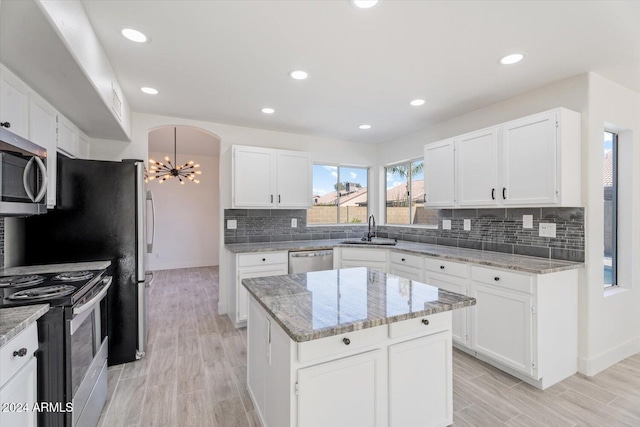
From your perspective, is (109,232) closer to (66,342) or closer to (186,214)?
(66,342)

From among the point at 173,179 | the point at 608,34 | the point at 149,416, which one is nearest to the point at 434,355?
the point at 149,416

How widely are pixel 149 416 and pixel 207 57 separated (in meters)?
2.60

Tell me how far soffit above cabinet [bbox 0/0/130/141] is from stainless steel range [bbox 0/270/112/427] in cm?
122

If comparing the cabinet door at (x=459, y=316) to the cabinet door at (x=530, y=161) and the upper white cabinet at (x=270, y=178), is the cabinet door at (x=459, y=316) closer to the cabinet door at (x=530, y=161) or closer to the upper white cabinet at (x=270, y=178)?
the cabinet door at (x=530, y=161)

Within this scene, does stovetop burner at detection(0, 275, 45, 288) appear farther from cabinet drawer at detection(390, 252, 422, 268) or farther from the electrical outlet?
the electrical outlet

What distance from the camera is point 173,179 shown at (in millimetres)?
7086

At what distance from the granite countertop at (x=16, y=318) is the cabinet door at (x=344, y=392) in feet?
3.56

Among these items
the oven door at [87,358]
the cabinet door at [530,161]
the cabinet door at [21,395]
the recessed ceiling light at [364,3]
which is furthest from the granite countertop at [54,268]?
the cabinet door at [530,161]

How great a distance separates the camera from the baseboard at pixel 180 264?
6.86 metres

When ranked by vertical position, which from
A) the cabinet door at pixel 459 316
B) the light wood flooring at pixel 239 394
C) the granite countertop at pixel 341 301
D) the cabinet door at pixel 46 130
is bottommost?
the light wood flooring at pixel 239 394

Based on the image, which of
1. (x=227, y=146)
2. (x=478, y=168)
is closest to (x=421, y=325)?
(x=478, y=168)

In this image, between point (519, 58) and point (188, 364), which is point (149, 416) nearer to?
point (188, 364)

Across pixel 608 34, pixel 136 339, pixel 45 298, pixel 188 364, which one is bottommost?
pixel 188 364

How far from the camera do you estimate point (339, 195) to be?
5020mm
